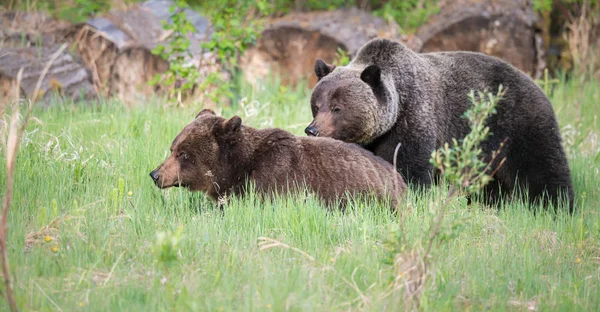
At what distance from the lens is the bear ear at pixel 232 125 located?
6307 millimetres

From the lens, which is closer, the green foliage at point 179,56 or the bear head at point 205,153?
the bear head at point 205,153

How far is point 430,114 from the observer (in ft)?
23.9

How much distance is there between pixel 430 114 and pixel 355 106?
78cm

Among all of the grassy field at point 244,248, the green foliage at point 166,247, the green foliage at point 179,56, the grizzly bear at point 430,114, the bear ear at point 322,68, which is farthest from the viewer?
the green foliage at point 179,56

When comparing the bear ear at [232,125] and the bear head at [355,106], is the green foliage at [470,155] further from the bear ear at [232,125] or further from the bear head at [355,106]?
the bear head at [355,106]

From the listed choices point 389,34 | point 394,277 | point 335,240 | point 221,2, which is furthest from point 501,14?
point 394,277

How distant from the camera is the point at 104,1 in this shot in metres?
12.6

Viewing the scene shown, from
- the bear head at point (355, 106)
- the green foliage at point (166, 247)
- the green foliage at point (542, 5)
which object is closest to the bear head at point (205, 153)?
the bear head at point (355, 106)

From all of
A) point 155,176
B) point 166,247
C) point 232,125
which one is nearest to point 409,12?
point 232,125

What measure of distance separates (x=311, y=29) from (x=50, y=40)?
4.11 meters

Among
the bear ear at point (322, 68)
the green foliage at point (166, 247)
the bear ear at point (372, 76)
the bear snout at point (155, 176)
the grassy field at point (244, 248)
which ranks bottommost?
the grassy field at point (244, 248)

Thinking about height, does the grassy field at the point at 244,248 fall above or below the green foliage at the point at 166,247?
below

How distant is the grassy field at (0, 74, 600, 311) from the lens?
4316mm

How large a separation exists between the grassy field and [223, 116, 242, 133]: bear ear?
717 millimetres
